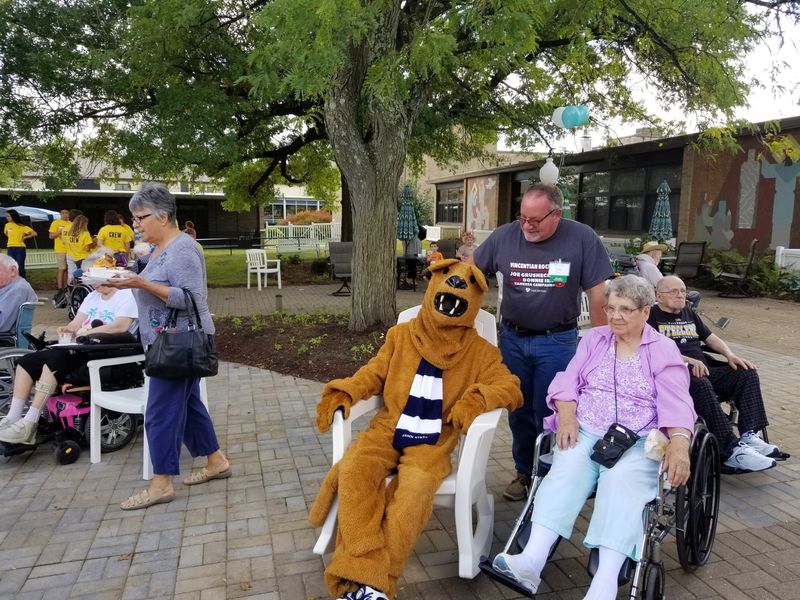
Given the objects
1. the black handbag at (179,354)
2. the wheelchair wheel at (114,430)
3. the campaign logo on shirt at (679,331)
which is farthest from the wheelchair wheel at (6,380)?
the campaign logo on shirt at (679,331)

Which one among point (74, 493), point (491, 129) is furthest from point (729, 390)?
point (491, 129)

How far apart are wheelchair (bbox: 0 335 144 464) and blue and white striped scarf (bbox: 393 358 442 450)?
2207 millimetres

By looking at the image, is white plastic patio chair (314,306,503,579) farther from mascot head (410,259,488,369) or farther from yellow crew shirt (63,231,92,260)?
yellow crew shirt (63,231,92,260)

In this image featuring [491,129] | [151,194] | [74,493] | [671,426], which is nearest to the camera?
[671,426]

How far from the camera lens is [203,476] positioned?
3.84 metres

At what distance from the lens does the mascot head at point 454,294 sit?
3.05 metres

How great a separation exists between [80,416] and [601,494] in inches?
140

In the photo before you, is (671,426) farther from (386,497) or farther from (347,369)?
(347,369)

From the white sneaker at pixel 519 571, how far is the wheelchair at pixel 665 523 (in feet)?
0.06

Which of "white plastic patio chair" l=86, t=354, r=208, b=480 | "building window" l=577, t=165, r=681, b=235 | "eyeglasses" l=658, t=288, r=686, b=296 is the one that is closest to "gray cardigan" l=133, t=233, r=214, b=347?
"white plastic patio chair" l=86, t=354, r=208, b=480

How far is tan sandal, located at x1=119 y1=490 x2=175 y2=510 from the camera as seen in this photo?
3.46 metres

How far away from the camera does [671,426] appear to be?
2.62m

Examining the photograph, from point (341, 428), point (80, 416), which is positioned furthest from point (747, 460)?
point (80, 416)

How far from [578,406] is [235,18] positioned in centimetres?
909
